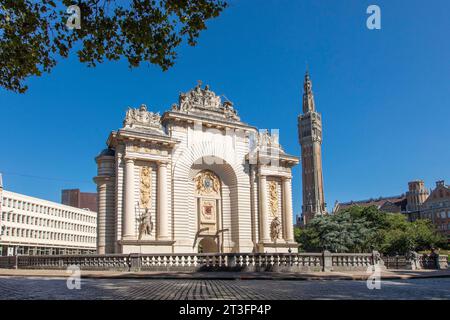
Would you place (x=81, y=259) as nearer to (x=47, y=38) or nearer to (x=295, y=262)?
(x=295, y=262)

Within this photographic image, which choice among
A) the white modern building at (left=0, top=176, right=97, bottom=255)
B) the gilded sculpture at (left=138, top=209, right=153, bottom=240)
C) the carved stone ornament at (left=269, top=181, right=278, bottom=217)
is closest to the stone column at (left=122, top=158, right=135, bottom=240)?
the gilded sculpture at (left=138, top=209, right=153, bottom=240)

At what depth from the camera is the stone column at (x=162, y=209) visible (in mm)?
36188

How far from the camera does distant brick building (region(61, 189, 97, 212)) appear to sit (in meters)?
128

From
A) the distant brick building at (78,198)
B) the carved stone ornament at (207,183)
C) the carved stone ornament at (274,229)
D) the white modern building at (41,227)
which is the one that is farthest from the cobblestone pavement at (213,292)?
the distant brick building at (78,198)

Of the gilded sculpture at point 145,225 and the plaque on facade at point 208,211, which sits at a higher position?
the plaque on facade at point 208,211

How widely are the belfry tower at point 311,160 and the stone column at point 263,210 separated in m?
A: 87.6

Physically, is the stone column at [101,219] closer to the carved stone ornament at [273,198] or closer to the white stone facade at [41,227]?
the carved stone ornament at [273,198]

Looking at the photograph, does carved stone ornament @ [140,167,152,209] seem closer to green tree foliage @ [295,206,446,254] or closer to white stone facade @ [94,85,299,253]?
white stone facade @ [94,85,299,253]

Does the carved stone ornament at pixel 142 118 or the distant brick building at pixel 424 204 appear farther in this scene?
the distant brick building at pixel 424 204

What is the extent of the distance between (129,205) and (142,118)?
831 cm

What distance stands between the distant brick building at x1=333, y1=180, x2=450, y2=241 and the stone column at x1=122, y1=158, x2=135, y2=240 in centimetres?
6850

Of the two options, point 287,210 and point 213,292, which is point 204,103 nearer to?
point 287,210
